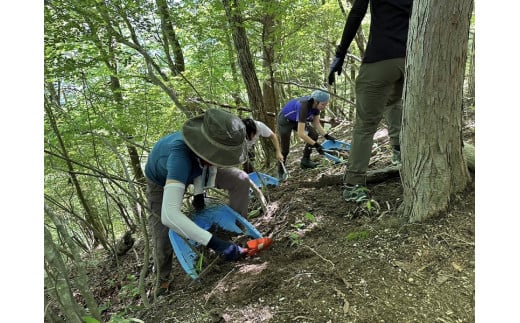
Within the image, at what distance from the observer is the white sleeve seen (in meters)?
2.38

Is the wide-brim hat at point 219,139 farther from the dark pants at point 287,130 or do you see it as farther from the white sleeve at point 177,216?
the dark pants at point 287,130

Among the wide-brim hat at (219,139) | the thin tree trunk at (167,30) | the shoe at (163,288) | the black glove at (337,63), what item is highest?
the thin tree trunk at (167,30)

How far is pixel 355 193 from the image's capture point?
2920 mm

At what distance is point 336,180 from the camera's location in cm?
367

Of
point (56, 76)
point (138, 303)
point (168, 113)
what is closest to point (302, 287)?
point (138, 303)

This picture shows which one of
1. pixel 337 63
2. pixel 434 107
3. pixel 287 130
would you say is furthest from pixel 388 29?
pixel 287 130

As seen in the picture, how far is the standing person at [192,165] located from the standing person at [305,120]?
2.23 m

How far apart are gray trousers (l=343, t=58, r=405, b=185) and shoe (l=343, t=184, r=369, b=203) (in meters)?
0.06

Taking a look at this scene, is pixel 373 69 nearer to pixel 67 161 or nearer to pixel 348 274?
pixel 348 274

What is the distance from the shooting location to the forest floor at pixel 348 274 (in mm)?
1774

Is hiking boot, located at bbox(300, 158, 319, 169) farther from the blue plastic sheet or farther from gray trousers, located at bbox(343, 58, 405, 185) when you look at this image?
A: the blue plastic sheet

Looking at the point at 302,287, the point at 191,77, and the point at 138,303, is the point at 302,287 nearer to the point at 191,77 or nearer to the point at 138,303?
the point at 138,303

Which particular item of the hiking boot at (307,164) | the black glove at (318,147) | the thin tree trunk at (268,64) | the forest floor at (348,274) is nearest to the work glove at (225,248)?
the forest floor at (348,274)

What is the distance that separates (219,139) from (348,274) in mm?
1255
